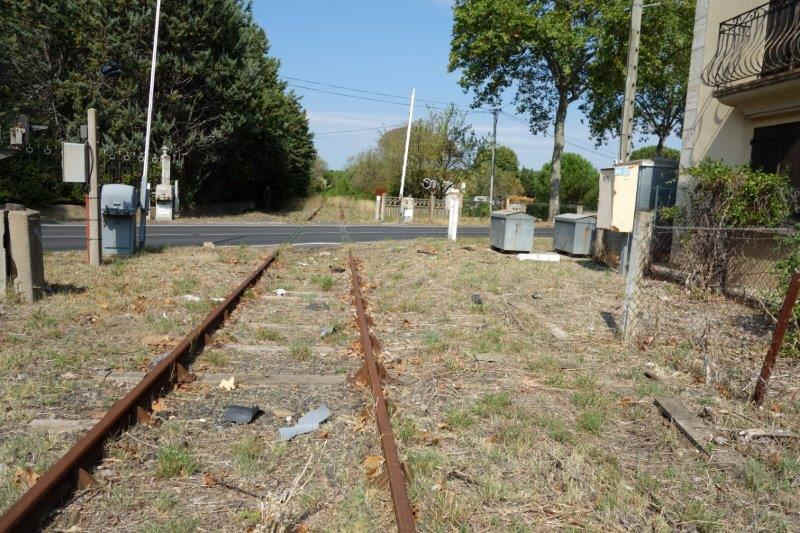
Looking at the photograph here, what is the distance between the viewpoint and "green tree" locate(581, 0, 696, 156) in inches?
1194

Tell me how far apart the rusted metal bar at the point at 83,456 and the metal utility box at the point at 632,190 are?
867 centimetres

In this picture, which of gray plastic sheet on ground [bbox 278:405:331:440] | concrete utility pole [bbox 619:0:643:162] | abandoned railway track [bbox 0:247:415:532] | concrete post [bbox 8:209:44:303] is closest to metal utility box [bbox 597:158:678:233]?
concrete utility pole [bbox 619:0:643:162]

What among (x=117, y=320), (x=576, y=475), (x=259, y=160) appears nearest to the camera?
(x=576, y=475)

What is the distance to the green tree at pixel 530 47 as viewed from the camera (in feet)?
98.8

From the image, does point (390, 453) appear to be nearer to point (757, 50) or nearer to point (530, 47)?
point (757, 50)

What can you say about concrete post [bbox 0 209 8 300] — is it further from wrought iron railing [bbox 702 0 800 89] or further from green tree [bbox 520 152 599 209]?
green tree [bbox 520 152 599 209]

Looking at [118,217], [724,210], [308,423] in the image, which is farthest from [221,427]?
[118,217]

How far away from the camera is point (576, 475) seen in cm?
374

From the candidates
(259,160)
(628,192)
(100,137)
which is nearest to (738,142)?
(628,192)

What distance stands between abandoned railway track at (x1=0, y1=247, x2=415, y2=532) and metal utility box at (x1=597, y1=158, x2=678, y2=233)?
664 cm

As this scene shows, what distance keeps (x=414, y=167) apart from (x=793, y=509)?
44435mm

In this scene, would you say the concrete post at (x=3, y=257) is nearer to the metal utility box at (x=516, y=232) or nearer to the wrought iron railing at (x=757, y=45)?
the metal utility box at (x=516, y=232)

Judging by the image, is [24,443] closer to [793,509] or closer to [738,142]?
[793,509]

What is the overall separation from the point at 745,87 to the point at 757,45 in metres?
1.15
